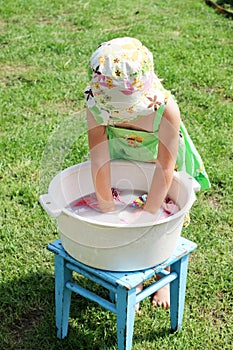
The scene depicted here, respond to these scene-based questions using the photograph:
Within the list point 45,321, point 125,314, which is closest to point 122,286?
point 125,314

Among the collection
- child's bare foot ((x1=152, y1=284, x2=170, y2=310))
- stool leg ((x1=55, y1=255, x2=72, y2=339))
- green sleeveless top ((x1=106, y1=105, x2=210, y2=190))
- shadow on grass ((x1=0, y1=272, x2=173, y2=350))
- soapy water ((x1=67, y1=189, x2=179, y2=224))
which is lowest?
A: shadow on grass ((x1=0, y1=272, x2=173, y2=350))

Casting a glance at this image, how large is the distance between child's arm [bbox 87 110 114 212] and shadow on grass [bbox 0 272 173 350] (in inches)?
21.3

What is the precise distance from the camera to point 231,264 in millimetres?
2875

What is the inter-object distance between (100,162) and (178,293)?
0.62m

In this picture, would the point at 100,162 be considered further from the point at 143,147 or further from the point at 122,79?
the point at 122,79

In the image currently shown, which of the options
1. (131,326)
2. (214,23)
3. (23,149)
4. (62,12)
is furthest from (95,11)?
(131,326)

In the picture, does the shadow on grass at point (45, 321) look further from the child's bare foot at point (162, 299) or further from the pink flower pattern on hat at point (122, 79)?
the pink flower pattern on hat at point (122, 79)

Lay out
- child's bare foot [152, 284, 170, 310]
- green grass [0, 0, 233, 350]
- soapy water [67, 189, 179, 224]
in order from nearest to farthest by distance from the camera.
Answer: soapy water [67, 189, 179, 224] < green grass [0, 0, 233, 350] < child's bare foot [152, 284, 170, 310]

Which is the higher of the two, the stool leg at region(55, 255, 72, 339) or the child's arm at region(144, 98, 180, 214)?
the child's arm at region(144, 98, 180, 214)

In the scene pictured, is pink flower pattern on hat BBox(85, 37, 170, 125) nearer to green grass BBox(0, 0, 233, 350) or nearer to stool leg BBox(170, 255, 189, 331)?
green grass BBox(0, 0, 233, 350)

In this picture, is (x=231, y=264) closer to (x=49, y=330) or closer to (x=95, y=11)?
(x=49, y=330)

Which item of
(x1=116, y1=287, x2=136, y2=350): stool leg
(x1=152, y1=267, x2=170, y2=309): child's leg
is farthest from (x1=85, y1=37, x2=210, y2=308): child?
(x1=152, y1=267, x2=170, y2=309): child's leg

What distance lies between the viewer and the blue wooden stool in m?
2.16

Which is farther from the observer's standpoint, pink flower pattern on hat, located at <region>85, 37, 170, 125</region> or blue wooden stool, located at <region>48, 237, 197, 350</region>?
blue wooden stool, located at <region>48, 237, 197, 350</region>
